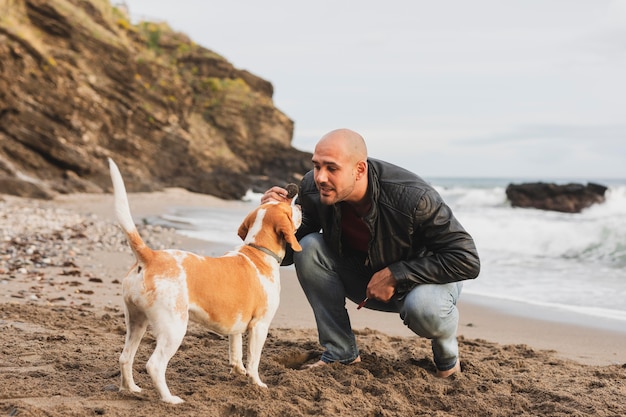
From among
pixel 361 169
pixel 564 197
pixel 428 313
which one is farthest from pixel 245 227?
pixel 564 197

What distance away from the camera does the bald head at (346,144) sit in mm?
4016

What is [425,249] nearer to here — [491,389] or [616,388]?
[491,389]

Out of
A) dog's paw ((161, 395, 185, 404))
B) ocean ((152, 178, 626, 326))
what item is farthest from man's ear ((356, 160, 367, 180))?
ocean ((152, 178, 626, 326))

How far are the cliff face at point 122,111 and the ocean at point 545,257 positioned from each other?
8021mm

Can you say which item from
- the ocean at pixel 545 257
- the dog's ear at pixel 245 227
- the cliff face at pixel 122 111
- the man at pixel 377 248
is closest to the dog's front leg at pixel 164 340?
the dog's ear at pixel 245 227

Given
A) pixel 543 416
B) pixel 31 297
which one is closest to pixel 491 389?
pixel 543 416

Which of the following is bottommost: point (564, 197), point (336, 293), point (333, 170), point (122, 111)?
point (336, 293)

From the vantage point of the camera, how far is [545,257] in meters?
12.7

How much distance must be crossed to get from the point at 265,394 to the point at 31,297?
369cm

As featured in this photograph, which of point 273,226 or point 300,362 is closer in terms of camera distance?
point 273,226

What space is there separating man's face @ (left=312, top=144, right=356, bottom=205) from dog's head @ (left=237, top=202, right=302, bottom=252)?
27 cm

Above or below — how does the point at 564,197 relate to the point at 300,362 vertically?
above

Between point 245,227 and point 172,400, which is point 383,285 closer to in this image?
point 245,227

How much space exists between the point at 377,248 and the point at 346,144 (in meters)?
0.73
